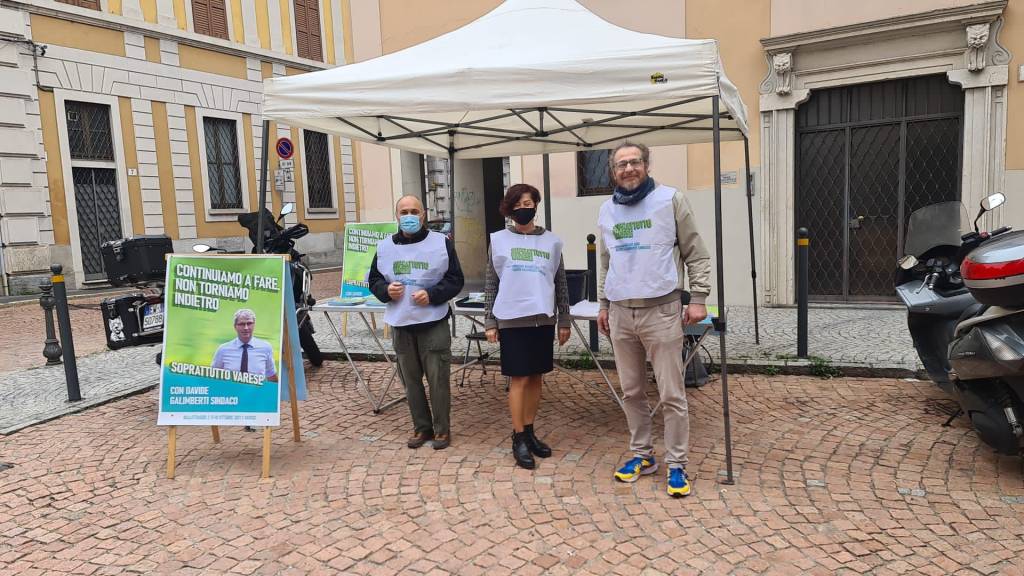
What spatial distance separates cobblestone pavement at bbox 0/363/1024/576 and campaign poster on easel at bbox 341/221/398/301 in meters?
2.88

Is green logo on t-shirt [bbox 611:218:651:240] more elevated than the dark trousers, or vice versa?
green logo on t-shirt [bbox 611:218:651:240]

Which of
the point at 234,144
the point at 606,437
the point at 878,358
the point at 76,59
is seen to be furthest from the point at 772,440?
the point at 234,144

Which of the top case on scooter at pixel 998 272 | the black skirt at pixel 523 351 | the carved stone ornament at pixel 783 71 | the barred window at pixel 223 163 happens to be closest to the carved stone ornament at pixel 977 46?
the carved stone ornament at pixel 783 71

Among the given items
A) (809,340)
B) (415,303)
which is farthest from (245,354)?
(809,340)

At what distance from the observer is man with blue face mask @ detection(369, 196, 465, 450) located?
13.8ft

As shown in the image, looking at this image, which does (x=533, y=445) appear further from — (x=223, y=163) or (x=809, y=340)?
(x=223, y=163)

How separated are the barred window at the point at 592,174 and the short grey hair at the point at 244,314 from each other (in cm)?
648

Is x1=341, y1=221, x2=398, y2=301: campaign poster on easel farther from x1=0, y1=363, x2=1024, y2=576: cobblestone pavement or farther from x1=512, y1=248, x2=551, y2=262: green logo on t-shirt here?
x1=512, y1=248, x2=551, y2=262: green logo on t-shirt

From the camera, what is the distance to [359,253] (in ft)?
25.5

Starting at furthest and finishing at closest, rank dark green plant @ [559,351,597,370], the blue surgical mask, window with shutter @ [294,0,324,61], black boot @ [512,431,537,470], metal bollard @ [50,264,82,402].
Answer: window with shutter @ [294,0,324,61], dark green plant @ [559,351,597,370], metal bollard @ [50,264,82,402], the blue surgical mask, black boot @ [512,431,537,470]

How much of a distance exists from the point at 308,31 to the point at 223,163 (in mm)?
5397

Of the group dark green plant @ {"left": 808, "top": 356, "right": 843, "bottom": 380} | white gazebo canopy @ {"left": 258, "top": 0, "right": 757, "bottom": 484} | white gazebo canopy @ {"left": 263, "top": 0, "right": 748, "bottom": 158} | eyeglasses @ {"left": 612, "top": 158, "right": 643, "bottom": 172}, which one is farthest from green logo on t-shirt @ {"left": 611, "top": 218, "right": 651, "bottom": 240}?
dark green plant @ {"left": 808, "top": 356, "right": 843, "bottom": 380}

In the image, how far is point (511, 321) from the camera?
13.0ft

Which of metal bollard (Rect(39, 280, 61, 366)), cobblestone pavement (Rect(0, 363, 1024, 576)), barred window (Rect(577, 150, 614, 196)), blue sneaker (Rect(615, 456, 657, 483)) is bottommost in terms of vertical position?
cobblestone pavement (Rect(0, 363, 1024, 576))
